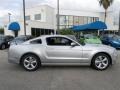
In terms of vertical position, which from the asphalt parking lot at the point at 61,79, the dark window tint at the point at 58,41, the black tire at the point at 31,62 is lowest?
the asphalt parking lot at the point at 61,79

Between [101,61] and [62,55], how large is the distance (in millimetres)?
1651

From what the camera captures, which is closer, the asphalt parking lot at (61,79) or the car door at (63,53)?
the asphalt parking lot at (61,79)

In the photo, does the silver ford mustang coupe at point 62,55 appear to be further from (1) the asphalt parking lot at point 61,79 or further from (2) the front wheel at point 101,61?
(1) the asphalt parking lot at point 61,79

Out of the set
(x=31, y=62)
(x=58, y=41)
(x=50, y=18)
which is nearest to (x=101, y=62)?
(x=58, y=41)

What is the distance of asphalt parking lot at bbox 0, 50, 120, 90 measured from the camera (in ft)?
19.7

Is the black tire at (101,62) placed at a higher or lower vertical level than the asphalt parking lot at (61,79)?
higher

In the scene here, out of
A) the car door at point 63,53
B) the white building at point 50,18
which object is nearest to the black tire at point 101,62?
the car door at point 63,53

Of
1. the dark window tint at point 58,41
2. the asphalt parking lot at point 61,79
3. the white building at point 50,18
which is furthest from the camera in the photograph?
the white building at point 50,18

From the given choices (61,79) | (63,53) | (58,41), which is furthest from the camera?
(58,41)

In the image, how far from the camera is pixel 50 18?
4466cm

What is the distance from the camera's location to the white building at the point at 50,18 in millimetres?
34750

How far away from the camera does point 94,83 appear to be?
6.37m

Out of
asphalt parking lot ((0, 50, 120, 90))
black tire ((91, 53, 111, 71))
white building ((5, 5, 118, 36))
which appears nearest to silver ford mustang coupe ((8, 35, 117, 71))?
black tire ((91, 53, 111, 71))

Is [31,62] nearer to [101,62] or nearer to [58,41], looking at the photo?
[58,41]
